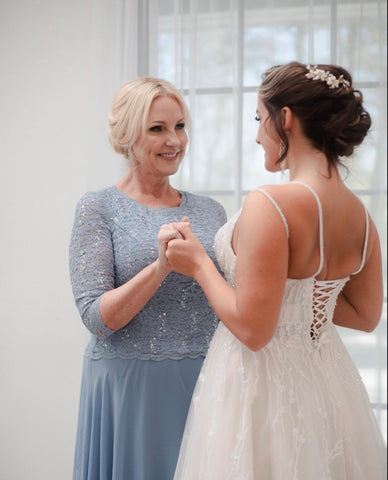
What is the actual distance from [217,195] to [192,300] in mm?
870

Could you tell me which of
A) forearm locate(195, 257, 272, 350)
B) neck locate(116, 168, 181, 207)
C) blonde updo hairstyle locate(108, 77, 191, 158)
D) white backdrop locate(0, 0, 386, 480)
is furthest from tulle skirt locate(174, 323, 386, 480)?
white backdrop locate(0, 0, 386, 480)

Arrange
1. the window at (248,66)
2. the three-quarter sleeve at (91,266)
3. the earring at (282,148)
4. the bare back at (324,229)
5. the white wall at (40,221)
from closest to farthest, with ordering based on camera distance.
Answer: the bare back at (324,229) < the earring at (282,148) < the three-quarter sleeve at (91,266) < the window at (248,66) < the white wall at (40,221)

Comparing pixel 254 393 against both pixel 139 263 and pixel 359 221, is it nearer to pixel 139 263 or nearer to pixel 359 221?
pixel 359 221

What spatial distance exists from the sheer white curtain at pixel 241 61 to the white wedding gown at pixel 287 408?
107 centimetres

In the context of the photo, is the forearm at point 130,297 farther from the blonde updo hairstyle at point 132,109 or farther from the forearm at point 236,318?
the blonde updo hairstyle at point 132,109

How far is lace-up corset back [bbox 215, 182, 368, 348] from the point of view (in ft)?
4.49

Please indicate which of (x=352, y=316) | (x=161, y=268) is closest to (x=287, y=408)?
(x=352, y=316)

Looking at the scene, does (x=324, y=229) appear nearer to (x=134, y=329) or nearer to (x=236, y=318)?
(x=236, y=318)

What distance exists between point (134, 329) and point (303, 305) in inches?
22.4

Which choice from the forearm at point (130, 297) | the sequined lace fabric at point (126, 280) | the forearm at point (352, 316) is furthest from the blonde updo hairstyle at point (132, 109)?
the forearm at point (352, 316)

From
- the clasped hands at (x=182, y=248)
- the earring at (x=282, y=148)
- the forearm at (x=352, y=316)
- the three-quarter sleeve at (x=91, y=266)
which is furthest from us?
the three-quarter sleeve at (x=91, y=266)

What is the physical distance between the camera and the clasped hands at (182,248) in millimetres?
1455

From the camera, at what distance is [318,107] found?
1306 mm

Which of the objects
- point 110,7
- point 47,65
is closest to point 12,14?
point 47,65
